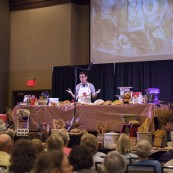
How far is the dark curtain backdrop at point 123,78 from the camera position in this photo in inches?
383

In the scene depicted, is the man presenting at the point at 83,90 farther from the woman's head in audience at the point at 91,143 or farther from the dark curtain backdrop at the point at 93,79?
the woman's head in audience at the point at 91,143

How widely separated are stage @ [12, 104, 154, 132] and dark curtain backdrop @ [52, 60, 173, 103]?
9.76 ft

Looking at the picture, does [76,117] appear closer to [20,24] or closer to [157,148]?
[157,148]

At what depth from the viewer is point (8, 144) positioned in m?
4.16

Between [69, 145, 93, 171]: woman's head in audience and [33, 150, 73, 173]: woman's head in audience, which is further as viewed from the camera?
[69, 145, 93, 171]: woman's head in audience

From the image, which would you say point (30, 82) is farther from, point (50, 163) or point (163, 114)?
point (50, 163)

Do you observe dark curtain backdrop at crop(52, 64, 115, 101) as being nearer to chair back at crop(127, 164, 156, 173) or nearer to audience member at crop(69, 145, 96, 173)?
chair back at crop(127, 164, 156, 173)

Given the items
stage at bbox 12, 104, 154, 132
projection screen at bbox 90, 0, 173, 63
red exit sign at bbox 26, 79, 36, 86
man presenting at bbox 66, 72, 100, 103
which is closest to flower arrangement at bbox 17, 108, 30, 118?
stage at bbox 12, 104, 154, 132

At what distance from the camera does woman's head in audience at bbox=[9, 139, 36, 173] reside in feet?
9.89

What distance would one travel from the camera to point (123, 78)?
10.2 metres

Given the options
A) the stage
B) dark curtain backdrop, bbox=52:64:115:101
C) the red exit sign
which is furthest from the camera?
the red exit sign

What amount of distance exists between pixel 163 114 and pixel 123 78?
162 inches

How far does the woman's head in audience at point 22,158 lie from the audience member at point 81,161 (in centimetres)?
30

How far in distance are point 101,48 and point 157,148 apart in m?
5.03
